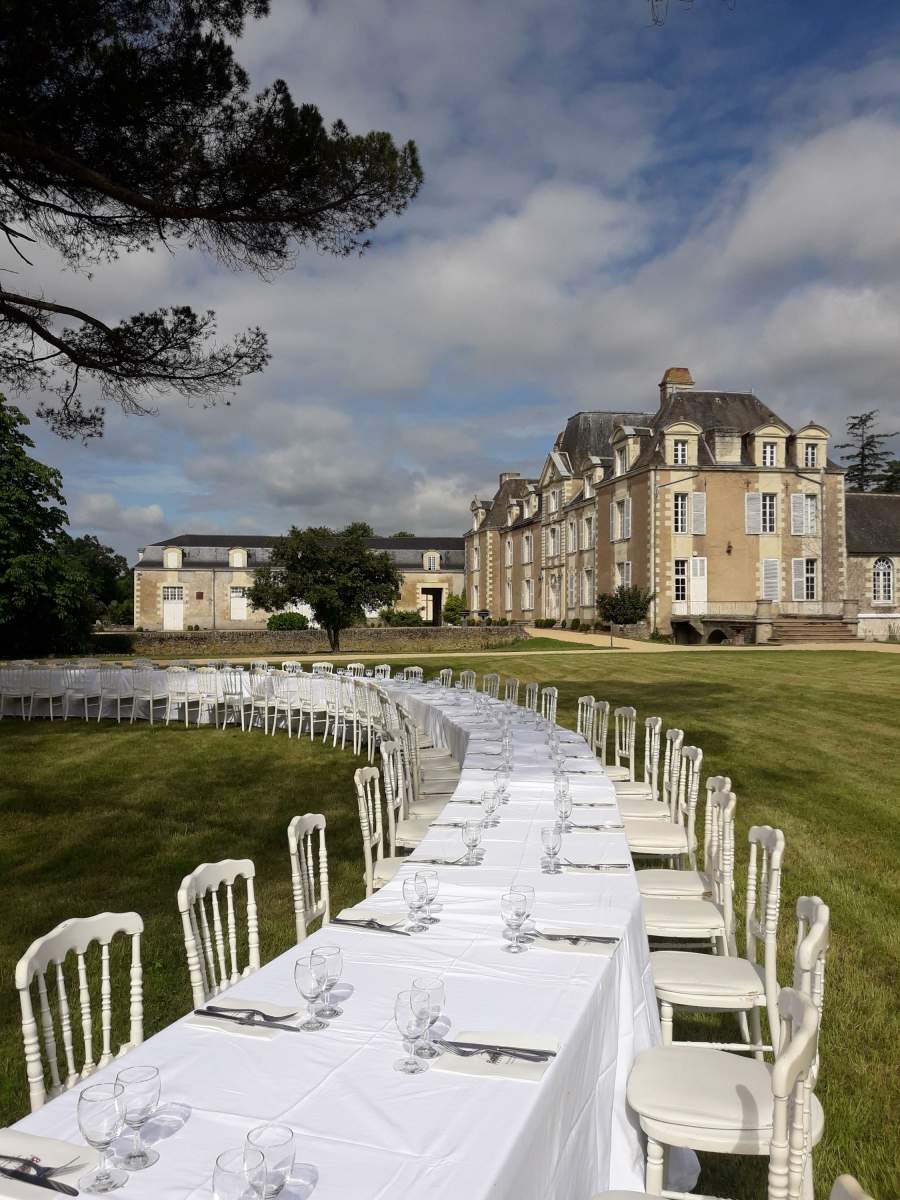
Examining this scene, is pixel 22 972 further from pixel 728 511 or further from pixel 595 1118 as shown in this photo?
pixel 728 511

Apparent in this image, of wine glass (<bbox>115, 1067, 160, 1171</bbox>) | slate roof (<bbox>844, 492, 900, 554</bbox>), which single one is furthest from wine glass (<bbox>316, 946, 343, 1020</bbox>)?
slate roof (<bbox>844, 492, 900, 554</bbox>)

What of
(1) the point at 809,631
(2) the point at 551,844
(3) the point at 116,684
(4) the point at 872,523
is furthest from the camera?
(4) the point at 872,523

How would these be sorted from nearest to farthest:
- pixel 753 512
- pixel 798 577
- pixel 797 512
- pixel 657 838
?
pixel 657 838
pixel 753 512
pixel 797 512
pixel 798 577

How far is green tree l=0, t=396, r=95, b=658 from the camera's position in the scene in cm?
2186

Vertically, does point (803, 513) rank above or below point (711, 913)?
above

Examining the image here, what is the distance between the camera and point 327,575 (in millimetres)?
27344

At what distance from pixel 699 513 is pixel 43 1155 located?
32.0 m

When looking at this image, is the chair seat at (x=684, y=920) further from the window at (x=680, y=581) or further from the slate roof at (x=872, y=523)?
the slate roof at (x=872, y=523)

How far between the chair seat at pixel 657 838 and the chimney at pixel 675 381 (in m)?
31.0

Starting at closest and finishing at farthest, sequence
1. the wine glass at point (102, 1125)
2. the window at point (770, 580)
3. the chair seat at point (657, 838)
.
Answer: the wine glass at point (102, 1125) < the chair seat at point (657, 838) < the window at point (770, 580)

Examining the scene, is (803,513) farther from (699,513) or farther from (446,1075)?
(446,1075)

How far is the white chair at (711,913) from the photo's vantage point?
3.75 meters

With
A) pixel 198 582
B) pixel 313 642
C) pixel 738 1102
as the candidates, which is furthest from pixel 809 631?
pixel 198 582

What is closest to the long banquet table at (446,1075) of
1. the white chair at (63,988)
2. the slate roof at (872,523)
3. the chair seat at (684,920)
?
the white chair at (63,988)
